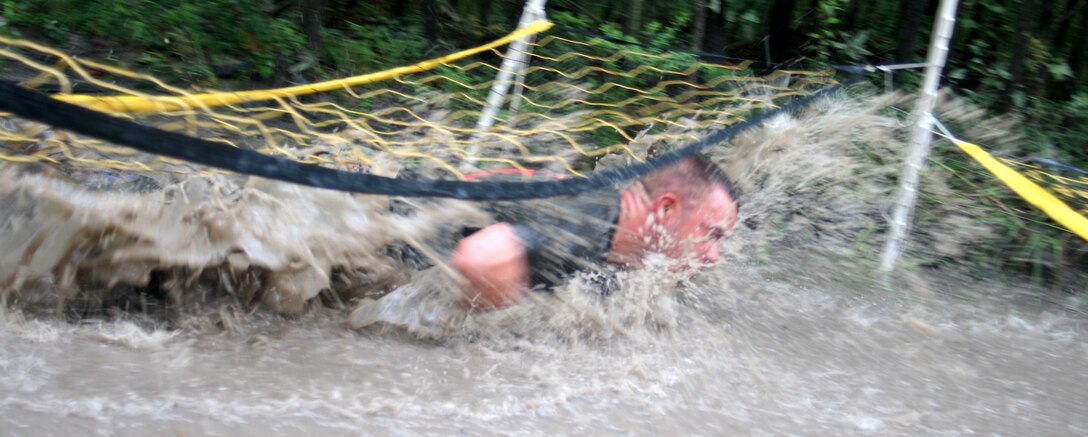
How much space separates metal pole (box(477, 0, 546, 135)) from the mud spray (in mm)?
1082

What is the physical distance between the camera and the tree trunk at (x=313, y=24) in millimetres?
5379

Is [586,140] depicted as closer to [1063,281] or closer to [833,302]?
[833,302]

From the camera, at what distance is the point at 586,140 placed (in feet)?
15.2

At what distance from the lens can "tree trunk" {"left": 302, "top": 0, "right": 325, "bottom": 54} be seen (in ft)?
17.6

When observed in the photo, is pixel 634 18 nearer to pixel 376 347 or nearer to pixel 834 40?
pixel 834 40

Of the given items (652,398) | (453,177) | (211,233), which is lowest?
(652,398)

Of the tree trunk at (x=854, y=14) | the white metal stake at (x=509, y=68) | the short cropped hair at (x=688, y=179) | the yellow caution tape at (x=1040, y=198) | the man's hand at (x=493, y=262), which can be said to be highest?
the tree trunk at (x=854, y=14)

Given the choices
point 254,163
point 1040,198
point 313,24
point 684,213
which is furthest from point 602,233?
point 313,24

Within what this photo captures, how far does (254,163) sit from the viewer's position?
2025 mm

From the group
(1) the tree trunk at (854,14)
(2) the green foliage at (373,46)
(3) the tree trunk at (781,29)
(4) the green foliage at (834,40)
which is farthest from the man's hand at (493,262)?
(1) the tree trunk at (854,14)

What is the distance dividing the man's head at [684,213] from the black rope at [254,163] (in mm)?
256

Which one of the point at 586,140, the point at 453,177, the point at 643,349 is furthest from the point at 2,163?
the point at 586,140

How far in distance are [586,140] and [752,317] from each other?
1324 mm

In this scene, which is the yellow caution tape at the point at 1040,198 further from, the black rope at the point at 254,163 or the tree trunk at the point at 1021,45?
the tree trunk at the point at 1021,45
